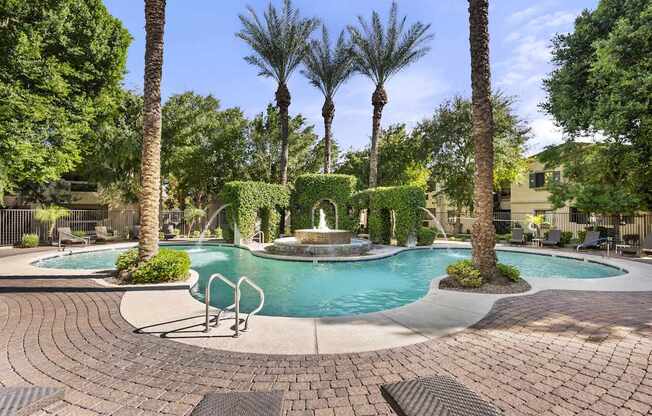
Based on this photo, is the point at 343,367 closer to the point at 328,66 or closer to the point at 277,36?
the point at 277,36

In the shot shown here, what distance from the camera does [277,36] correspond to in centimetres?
2262

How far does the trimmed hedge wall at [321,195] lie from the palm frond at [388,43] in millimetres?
8772

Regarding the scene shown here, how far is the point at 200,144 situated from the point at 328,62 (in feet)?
47.2

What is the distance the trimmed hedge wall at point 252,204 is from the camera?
64.0ft

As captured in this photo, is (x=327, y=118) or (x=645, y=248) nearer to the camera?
(x=645, y=248)

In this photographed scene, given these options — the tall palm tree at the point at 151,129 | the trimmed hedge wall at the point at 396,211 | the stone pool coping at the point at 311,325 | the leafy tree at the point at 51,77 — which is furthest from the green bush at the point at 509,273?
the leafy tree at the point at 51,77

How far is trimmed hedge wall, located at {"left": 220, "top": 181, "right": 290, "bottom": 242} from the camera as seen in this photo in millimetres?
19500

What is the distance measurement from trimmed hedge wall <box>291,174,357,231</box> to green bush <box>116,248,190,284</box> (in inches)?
587

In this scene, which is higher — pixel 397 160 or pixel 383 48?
pixel 383 48

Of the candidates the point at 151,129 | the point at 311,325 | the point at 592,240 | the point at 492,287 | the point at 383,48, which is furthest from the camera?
the point at 383,48

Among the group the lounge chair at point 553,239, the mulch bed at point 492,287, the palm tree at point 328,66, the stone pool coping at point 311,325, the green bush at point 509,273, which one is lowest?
the stone pool coping at point 311,325

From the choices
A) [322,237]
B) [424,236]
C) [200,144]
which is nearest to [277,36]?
[200,144]

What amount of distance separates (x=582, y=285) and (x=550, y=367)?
6.34 metres

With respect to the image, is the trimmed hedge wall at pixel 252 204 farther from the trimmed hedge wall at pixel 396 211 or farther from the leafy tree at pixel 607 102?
the leafy tree at pixel 607 102
